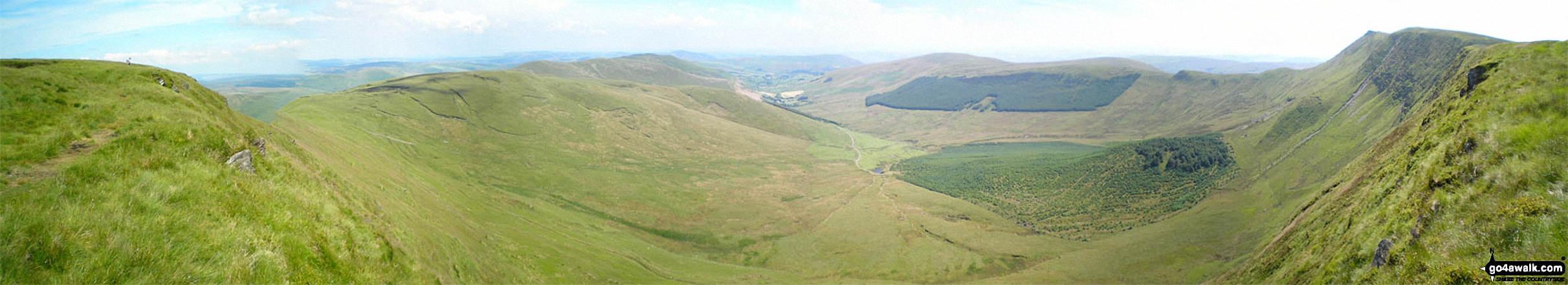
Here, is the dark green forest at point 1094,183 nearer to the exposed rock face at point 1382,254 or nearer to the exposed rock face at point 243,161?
the exposed rock face at point 1382,254

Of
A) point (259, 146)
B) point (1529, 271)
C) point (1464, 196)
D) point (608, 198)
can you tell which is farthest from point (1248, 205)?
point (259, 146)

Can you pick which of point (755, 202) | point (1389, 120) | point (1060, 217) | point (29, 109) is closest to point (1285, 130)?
point (1389, 120)

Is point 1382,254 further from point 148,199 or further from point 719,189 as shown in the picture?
point 719,189

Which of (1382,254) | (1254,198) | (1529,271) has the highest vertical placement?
(1529,271)

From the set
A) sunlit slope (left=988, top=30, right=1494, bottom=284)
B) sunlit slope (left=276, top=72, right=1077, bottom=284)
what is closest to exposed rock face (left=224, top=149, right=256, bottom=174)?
sunlit slope (left=276, top=72, right=1077, bottom=284)

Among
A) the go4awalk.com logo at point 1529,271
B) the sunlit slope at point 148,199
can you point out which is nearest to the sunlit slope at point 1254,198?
the go4awalk.com logo at point 1529,271
